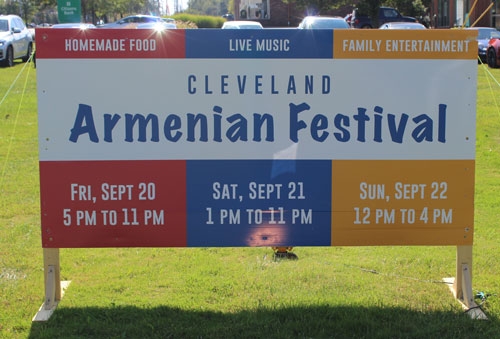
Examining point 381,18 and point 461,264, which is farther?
point 381,18

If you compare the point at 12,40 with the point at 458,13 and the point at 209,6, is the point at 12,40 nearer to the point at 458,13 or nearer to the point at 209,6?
the point at 458,13

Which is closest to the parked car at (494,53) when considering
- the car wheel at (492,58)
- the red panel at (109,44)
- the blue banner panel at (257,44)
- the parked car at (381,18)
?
the car wheel at (492,58)

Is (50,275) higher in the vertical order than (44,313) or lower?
higher

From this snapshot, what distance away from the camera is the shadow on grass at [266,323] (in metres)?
3.53

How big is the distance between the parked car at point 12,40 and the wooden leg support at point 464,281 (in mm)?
20520

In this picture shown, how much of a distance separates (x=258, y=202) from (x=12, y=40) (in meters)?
20.8

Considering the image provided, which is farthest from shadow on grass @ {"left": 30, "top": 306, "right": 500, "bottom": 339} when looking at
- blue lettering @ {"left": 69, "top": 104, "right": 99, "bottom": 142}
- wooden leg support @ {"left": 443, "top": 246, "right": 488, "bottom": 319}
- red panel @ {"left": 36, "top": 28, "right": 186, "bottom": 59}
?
red panel @ {"left": 36, "top": 28, "right": 186, "bottom": 59}

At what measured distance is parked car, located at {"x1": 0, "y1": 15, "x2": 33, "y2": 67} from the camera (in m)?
21.5

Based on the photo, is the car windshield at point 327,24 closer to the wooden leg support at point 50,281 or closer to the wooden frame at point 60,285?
the wooden frame at point 60,285

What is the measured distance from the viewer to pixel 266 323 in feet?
12.0

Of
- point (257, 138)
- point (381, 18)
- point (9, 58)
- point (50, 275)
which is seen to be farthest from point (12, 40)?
point (381, 18)

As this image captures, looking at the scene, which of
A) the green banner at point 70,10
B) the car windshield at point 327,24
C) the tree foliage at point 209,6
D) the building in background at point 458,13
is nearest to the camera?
the green banner at point 70,10

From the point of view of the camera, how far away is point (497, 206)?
6.12 meters

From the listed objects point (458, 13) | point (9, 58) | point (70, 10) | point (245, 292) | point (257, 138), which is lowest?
point (245, 292)
